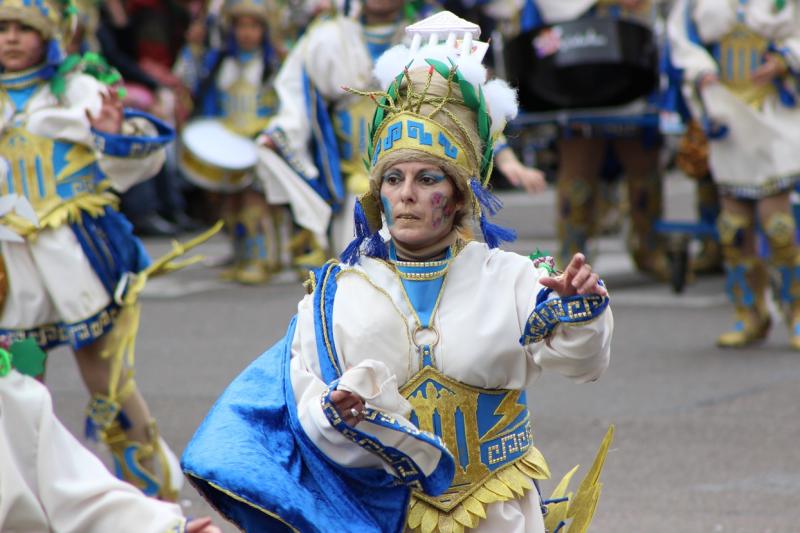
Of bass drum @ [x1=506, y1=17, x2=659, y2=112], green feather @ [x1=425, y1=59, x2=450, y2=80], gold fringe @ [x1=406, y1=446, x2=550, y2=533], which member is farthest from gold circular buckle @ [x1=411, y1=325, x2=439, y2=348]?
bass drum @ [x1=506, y1=17, x2=659, y2=112]

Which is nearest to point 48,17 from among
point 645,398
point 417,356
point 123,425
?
point 123,425

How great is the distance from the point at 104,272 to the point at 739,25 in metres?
4.25

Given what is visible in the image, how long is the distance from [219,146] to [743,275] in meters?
4.54

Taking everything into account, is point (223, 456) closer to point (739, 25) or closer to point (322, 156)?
point (322, 156)

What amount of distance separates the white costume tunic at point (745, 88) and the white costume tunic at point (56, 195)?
3890 mm

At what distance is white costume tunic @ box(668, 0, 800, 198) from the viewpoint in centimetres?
862

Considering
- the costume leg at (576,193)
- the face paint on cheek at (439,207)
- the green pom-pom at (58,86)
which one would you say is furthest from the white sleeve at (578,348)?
the costume leg at (576,193)

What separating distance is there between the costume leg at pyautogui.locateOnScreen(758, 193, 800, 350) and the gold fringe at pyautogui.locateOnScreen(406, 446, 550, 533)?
17.6ft

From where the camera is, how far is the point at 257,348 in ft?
30.5

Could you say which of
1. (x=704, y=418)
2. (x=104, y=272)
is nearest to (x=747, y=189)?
(x=704, y=418)

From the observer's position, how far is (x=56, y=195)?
5.85 metres

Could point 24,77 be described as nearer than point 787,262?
Yes

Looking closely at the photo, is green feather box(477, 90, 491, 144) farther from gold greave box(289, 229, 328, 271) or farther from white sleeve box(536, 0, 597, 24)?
gold greave box(289, 229, 328, 271)

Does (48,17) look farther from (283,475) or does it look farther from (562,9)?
(562,9)
